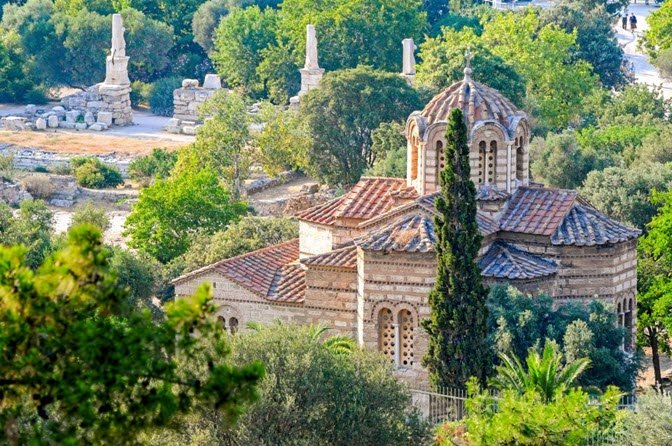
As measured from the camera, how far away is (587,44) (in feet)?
251

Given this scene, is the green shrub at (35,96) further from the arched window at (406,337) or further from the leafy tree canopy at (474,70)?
the arched window at (406,337)

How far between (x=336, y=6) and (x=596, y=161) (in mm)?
26465

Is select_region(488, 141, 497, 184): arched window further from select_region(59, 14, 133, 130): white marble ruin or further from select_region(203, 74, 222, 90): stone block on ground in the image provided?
select_region(203, 74, 222, 90): stone block on ground

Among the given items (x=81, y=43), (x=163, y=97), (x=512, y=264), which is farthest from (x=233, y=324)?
(x=81, y=43)

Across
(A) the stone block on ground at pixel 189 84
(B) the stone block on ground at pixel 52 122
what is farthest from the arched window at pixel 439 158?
(A) the stone block on ground at pixel 189 84

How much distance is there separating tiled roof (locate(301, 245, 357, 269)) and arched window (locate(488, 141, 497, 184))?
2642 millimetres

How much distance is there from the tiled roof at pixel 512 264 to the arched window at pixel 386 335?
174cm

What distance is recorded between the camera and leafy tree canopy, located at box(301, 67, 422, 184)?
5675 centimetres

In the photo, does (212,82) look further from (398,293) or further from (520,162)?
(398,293)

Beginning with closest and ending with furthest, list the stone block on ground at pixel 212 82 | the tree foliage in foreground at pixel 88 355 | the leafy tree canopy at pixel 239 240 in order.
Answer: the tree foliage in foreground at pixel 88 355, the leafy tree canopy at pixel 239 240, the stone block on ground at pixel 212 82

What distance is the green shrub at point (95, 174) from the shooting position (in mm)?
60750

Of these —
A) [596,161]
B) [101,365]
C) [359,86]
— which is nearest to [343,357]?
[101,365]

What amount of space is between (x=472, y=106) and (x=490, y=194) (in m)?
1.59

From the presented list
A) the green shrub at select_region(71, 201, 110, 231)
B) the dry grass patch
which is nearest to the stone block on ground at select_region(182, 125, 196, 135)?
the dry grass patch
